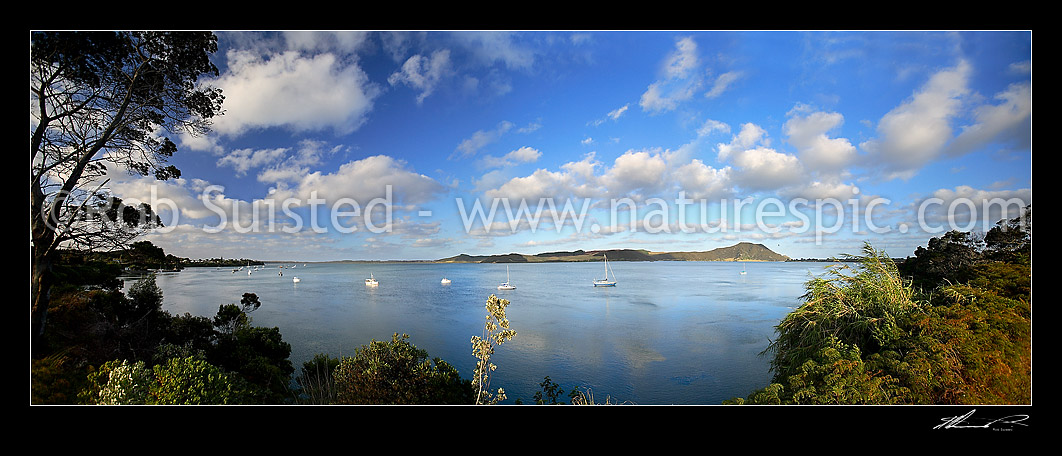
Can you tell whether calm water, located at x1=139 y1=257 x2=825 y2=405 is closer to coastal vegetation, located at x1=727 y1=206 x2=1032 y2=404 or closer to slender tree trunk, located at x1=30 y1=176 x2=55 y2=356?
coastal vegetation, located at x1=727 y1=206 x2=1032 y2=404

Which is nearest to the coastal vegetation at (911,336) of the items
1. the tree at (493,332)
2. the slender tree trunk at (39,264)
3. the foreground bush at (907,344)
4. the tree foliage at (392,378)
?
the foreground bush at (907,344)

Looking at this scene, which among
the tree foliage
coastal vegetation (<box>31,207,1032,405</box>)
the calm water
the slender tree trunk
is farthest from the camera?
the calm water

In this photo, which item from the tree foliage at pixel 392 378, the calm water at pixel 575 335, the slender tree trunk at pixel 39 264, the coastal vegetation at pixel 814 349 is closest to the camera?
the coastal vegetation at pixel 814 349

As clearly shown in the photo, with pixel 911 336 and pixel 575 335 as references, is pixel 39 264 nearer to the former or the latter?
pixel 911 336

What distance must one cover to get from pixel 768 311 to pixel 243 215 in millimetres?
11382

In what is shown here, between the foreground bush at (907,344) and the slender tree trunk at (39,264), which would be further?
the slender tree trunk at (39,264)

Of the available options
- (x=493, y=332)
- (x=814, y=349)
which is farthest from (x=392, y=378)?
(x=814, y=349)

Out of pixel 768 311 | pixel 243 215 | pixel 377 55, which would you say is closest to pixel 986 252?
pixel 377 55

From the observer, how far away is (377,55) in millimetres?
4148
